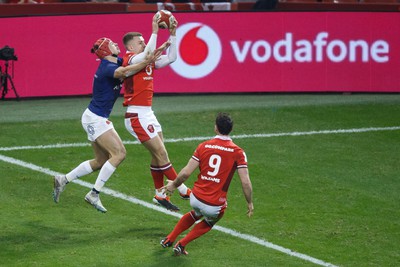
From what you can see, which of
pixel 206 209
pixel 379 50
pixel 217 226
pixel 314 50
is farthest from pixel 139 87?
pixel 379 50

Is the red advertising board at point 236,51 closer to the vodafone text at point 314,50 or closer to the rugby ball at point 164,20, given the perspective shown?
the vodafone text at point 314,50

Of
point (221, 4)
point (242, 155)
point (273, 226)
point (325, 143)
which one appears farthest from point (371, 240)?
point (221, 4)

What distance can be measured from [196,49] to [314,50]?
2788mm

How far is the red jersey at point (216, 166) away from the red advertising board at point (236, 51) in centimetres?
1068

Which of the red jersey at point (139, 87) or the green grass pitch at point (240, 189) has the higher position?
the red jersey at point (139, 87)

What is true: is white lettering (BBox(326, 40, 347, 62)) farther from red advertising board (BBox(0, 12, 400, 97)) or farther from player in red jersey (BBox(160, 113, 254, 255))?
player in red jersey (BBox(160, 113, 254, 255))

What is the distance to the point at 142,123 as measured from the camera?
51.1 feet

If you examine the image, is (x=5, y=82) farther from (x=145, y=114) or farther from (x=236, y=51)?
(x=145, y=114)

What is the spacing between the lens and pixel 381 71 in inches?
965

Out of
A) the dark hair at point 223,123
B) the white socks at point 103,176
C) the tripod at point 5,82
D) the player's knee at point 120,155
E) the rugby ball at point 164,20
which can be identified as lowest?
the tripod at point 5,82

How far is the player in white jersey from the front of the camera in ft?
49.8

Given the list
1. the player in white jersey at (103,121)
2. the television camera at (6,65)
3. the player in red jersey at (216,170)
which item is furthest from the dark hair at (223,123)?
the television camera at (6,65)

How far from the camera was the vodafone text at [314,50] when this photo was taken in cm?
2406

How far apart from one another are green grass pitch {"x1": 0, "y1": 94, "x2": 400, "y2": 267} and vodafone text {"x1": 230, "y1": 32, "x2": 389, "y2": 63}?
93 centimetres
